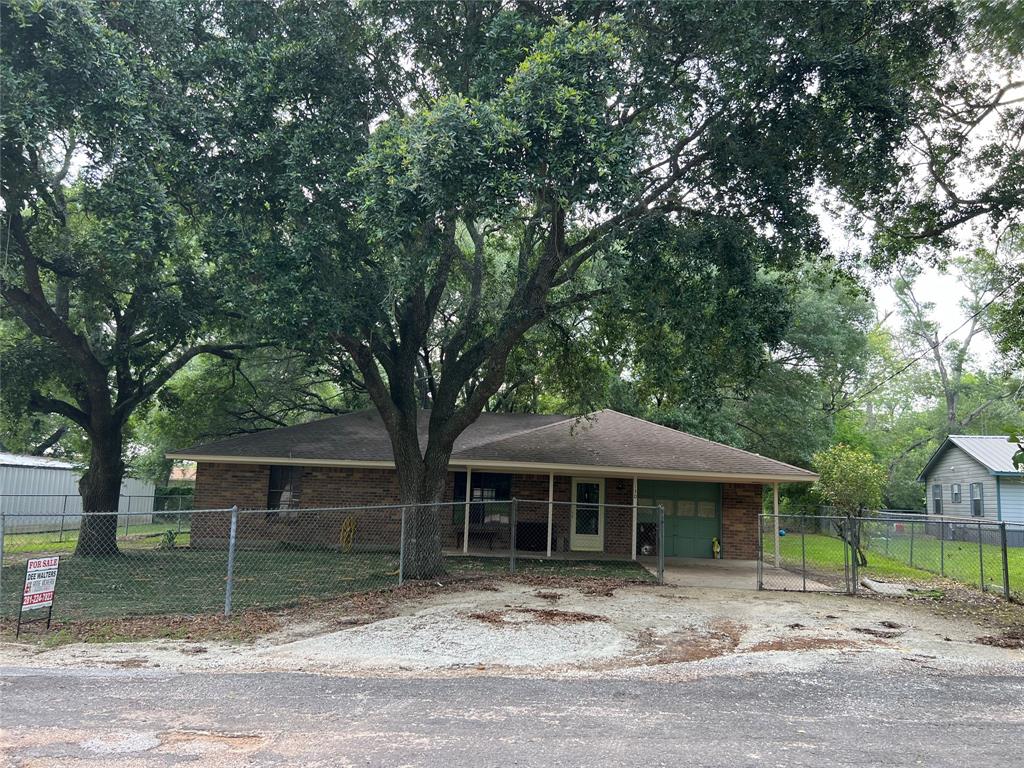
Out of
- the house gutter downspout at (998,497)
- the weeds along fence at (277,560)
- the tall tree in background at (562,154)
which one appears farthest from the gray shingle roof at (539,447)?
the house gutter downspout at (998,497)

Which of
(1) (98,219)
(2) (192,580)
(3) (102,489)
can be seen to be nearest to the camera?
(1) (98,219)

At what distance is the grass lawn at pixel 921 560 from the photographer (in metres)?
15.6

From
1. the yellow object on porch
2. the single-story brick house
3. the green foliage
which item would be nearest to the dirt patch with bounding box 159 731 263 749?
the yellow object on porch

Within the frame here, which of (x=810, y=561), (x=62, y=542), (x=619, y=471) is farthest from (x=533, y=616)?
(x=62, y=542)

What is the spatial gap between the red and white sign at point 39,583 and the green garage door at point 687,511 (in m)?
13.2

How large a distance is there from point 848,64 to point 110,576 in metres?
14.3

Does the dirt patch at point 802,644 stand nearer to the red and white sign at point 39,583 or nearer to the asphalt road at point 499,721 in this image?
the asphalt road at point 499,721

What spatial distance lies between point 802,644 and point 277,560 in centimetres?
1077

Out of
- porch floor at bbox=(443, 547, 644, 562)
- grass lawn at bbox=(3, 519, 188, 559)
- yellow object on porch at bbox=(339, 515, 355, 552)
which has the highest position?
yellow object on porch at bbox=(339, 515, 355, 552)

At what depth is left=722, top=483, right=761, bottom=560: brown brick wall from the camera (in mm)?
17844

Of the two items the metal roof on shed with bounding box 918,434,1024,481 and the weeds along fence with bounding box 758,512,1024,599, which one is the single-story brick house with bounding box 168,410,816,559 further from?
the metal roof on shed with bounding box 918,434,1024,481

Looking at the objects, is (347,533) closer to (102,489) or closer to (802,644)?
(102,489)

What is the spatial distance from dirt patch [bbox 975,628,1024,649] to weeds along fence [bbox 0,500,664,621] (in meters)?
5.13

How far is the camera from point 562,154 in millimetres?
8945
